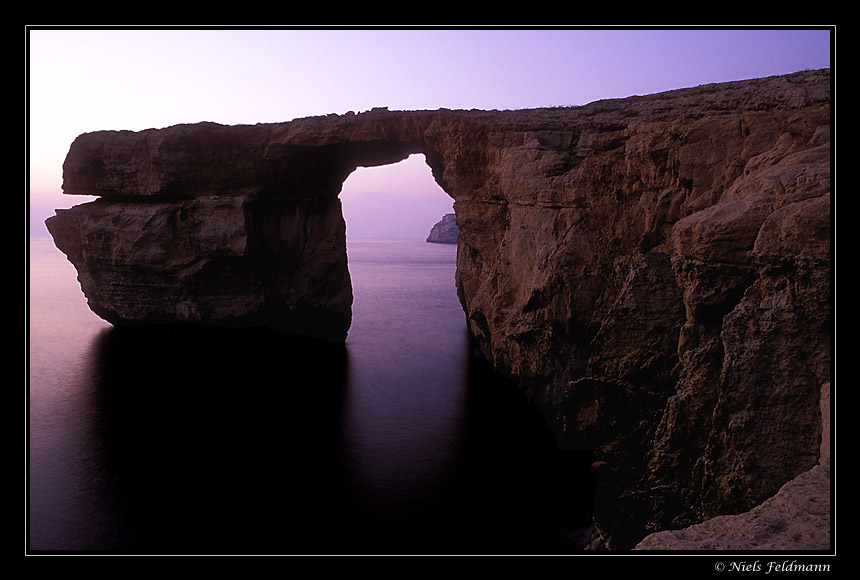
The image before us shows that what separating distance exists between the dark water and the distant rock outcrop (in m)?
97.2

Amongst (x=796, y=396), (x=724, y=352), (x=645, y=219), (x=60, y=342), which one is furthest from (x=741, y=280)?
(x=60, y=342)

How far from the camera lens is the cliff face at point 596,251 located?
6.30 metres

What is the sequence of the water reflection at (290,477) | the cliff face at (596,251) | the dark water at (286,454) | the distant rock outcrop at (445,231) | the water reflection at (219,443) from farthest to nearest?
the distant rock outcrop at (445,231) → the water reflection at (219,443) → the dark water at (286,454) → the water reflection at (290,477) → the cliff face at (596,251)

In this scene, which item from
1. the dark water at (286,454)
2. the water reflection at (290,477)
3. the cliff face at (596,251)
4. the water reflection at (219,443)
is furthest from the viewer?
the water reflection at (219,443)

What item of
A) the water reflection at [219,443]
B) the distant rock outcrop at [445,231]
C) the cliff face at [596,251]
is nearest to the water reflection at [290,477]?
the water reflection at [219,443]

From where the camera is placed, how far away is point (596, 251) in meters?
13.3

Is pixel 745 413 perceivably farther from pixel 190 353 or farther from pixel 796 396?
pixel 190 353

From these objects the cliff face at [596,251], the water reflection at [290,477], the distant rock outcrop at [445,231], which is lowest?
the water reflection at [290,477]

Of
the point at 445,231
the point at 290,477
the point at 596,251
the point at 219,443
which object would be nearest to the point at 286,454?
the point at 290,477

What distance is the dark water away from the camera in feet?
34.4

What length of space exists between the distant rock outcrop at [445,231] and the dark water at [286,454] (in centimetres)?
9723

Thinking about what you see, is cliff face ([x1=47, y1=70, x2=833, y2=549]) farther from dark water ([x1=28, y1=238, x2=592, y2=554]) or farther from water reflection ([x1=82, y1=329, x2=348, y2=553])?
water reflection ([x1=82, y1=329, x2=348, y2=553])

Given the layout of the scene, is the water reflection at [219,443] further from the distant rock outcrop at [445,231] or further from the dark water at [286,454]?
the distant rock outcrop at [445,231]

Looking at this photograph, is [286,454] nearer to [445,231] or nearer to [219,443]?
[219,443]
